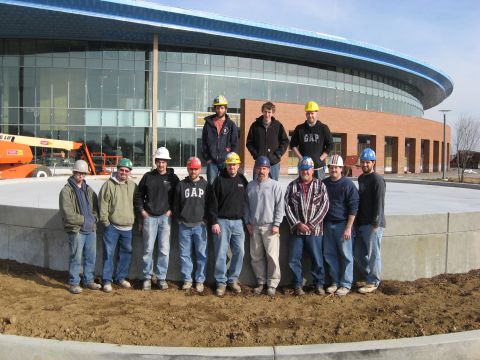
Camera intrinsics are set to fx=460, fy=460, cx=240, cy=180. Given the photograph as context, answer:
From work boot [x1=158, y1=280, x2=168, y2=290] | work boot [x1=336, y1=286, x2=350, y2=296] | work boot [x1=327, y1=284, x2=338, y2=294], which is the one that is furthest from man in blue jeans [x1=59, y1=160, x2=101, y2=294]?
work boot [x1=336, y1=286, x2=350, y2=296]

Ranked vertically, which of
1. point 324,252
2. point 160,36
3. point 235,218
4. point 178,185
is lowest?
point 324,252

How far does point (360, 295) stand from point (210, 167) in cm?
276

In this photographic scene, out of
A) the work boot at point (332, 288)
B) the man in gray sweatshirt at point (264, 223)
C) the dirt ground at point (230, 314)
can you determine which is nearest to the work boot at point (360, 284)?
the dirt ground at point (230, 314)

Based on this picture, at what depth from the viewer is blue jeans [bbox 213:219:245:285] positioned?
6.02 meters

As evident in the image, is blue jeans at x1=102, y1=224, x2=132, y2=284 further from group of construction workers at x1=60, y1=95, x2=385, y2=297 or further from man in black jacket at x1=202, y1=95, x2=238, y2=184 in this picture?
man in black jacket at x1=202, y1=95, x2=238, y2=184

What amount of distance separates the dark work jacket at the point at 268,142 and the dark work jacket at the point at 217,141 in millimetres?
329

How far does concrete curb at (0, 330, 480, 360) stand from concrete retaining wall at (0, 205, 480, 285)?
2.45 metres

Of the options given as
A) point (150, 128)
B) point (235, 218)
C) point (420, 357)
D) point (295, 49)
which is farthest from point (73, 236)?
point (295, 49)

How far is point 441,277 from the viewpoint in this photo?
6715 millimetres

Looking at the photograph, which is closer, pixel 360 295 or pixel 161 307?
pixel 161 307

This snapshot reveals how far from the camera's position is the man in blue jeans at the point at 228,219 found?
5.96 meters

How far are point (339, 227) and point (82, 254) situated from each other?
138 inches

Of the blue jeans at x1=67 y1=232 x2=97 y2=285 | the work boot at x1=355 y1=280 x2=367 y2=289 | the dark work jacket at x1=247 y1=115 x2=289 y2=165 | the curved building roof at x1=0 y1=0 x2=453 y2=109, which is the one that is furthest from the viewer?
the curved building roof at x1=0 y1=0 x2=453 y2=109

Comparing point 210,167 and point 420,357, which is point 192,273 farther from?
point 420,357
